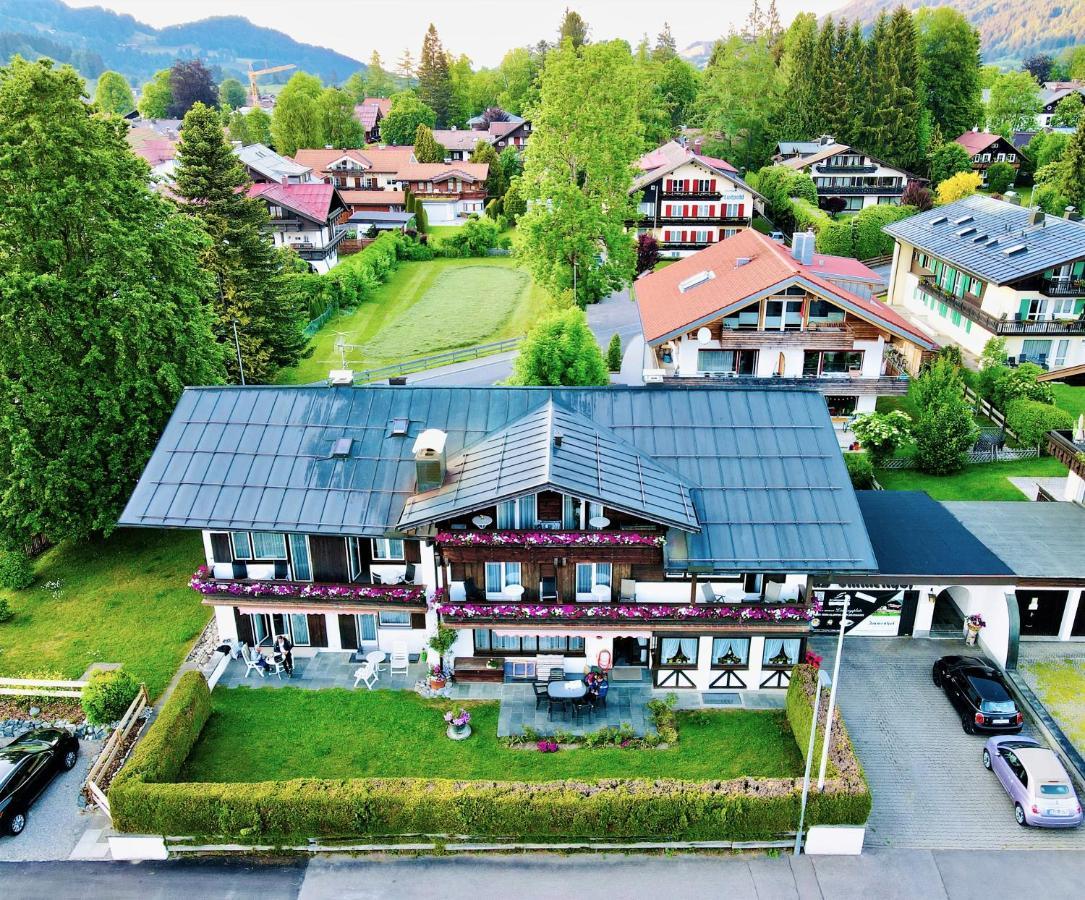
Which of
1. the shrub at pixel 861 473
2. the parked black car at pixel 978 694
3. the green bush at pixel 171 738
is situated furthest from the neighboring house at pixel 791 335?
the green bush at pixel 171 738

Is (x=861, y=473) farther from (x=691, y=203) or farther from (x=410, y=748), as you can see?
(x=691, y=203)

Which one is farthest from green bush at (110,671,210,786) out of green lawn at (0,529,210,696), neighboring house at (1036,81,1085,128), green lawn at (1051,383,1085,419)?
neighboring house at (1036,81,1085,128)

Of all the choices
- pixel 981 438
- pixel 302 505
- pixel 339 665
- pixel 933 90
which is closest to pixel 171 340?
pixel 302 505

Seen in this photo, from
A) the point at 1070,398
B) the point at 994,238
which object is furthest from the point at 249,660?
the point at 994,238

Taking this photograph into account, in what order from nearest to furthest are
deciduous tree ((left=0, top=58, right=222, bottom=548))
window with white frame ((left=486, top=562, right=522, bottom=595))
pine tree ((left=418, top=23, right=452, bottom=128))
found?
window with white frame ((left=486, top=562, right=522, bottom=595)) < deciduous tree ((left=0, top=58, right=222, bottom=548)) < pine tree ((left=418, top=23, right=452, bottom=128))

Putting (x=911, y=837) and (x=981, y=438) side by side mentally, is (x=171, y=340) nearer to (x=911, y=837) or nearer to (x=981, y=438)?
(x=911, y=837)

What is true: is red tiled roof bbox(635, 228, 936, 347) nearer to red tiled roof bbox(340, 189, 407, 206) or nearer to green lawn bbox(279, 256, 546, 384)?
green lawn bbox(279, 256, 546, 384)
